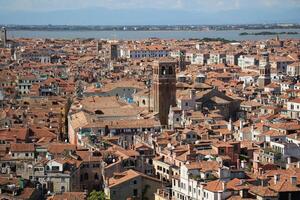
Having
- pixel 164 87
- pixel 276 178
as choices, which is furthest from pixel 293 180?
pixel 164 87

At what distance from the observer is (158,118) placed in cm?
3244

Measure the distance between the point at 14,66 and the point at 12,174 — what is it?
169ft

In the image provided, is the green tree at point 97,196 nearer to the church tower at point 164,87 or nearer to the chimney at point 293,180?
the chimney at point 293,180

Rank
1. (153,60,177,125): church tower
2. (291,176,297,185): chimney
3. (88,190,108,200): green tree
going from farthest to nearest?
(153,60,177,125): church tower < (88,190,108,200): green tree < (291,176,297,185): chimney

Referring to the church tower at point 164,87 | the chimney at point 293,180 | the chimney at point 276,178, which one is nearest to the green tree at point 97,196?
the chimney at point 276,178

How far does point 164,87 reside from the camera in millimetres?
34062

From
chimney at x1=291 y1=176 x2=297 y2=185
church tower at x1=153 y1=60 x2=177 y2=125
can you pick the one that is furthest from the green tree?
church tower at x1=153 y1=60 x2=177 y2=125

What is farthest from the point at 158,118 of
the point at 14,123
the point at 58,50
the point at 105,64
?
the point at 58,50

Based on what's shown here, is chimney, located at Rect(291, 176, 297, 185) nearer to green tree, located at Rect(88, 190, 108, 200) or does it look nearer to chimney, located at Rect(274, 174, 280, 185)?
chimney, located at Rect(274, 174, 280, 185)

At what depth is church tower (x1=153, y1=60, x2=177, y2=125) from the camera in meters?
34.0

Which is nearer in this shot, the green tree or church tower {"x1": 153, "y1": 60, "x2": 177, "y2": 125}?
the green tree

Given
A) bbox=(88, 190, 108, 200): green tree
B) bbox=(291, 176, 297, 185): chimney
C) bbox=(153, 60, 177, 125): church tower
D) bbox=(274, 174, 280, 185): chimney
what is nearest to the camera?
bbox=(291, 176, 297, 185): chimney

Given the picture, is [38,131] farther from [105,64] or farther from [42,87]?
[105,64]

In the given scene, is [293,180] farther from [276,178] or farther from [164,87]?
[164,87]
